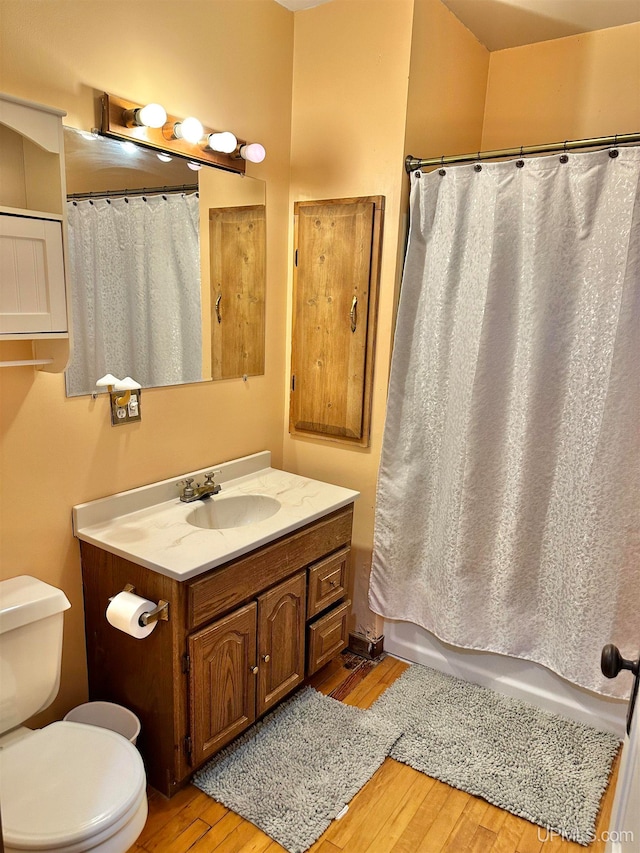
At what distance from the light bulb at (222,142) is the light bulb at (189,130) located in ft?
0.29

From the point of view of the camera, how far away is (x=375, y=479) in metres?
2.36

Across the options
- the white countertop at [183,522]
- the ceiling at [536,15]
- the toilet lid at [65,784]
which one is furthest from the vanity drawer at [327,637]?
the ceiling at [536,15]

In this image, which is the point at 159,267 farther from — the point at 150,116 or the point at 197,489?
the point at 197,489

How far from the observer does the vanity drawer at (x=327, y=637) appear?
84.7 inches

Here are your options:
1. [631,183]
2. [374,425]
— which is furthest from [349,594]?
[631,183]

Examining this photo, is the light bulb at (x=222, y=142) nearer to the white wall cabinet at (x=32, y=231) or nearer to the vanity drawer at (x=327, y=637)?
the white wall cabinet at (x=32, y=231)

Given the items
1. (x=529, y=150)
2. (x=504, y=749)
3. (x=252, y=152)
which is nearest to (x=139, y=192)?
(x=252, y=152)

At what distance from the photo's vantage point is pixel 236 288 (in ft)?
7.23

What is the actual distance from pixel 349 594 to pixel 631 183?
1.84 m

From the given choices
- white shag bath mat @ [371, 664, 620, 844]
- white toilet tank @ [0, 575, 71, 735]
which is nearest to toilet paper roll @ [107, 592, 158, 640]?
white toilet tank @ [0, 575, 71, 735]

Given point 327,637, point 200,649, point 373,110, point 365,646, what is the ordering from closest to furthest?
point 200,649 → point 373,110 → point 327,637 → point 365,646

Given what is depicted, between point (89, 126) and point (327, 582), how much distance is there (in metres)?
1.71

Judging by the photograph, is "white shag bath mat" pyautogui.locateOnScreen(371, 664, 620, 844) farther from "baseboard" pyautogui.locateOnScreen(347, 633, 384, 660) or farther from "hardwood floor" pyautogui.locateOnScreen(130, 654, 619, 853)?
"baseboard" pyautogui.locateOnScreen(347, 633, 384, 660)

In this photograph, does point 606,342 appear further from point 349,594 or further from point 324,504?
point 349,594
